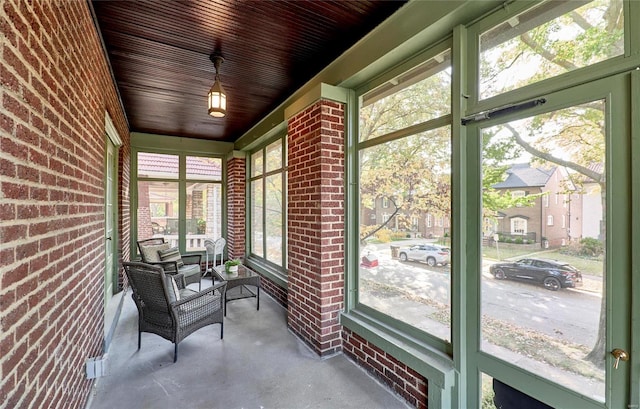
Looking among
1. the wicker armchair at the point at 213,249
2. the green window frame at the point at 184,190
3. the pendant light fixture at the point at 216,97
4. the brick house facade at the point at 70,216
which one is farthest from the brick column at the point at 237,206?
the pendant light fixture at the point at 216,97

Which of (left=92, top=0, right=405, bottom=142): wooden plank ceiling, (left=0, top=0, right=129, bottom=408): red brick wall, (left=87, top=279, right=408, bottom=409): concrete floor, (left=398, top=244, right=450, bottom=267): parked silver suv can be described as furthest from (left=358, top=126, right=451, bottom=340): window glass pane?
(left=0, top=0, right=129, bottom=408): red brick wall

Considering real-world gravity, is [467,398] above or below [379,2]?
below

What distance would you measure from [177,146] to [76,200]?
4419mm

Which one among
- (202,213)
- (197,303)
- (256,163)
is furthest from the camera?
(202,213)

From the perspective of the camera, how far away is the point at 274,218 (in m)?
4.80

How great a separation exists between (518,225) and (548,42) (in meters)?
1.04

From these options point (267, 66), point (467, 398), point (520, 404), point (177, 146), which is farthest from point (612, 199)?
point (177, 146)

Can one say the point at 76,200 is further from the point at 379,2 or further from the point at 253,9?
the point at 379,2

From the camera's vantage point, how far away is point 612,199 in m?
1.37

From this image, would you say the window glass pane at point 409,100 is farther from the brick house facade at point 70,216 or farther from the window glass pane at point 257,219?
the window glass pane at point 257,219

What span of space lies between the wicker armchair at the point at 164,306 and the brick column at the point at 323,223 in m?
1.09

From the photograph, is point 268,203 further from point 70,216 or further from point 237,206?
point 70,216

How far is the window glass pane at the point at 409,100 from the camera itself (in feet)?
7.10

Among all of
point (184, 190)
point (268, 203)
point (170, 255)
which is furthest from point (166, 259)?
point (268, 203)
